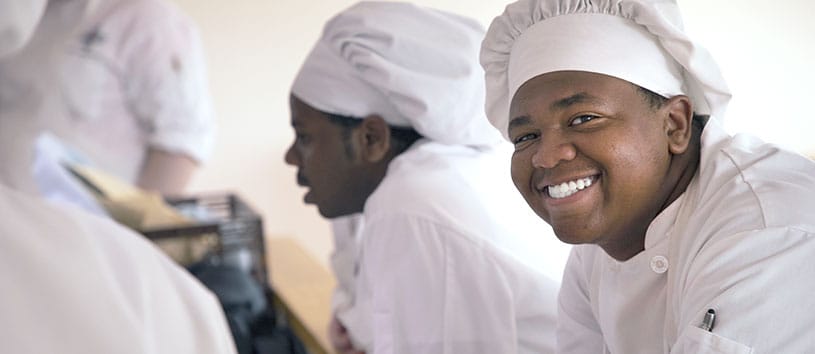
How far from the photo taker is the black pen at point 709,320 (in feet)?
1.67

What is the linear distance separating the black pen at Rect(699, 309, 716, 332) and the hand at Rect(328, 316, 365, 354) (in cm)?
58

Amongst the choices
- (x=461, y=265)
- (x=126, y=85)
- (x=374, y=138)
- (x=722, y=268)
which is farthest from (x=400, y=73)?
(x=126, y=85)

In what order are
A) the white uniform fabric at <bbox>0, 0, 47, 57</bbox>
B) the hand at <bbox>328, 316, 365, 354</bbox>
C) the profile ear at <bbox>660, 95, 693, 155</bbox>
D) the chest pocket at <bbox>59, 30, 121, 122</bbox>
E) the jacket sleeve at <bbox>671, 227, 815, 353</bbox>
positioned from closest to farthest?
the jacket sleeve at <bbox>671, 227, 815, 353</bbox>
the profile ear at <bbox>660, 95, 693, 155</bbox>
the white uniform fabric at <bbox>0, 0, 47, 57</bbox>
the hand at <bbox>328, 316, 365, 354</bbox>
the chest pocket at <bbox>59, 30, 121, 122</bbox>

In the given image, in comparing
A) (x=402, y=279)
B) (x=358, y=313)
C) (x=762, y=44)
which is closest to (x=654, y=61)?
(x=762, y=44)

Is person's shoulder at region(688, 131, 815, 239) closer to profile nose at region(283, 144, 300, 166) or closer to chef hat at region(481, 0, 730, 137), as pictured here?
chef hat at region(481, 0, 730, 137)

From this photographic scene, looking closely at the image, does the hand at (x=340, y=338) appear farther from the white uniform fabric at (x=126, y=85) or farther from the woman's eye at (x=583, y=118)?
the white uniform fabric at (x=126, y=85)

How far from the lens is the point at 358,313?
3.21 feet

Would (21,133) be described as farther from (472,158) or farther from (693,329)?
(693,329)

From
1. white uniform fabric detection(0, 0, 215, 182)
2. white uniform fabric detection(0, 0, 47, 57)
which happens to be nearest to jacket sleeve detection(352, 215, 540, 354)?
white uniform fabric detection(0, 0, 47, 57)

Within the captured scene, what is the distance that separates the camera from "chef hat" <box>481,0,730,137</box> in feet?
1.91

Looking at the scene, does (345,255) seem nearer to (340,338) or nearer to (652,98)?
(340,338)

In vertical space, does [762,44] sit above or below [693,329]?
above

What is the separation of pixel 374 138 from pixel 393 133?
0.03 meters

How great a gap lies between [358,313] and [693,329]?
52cm
